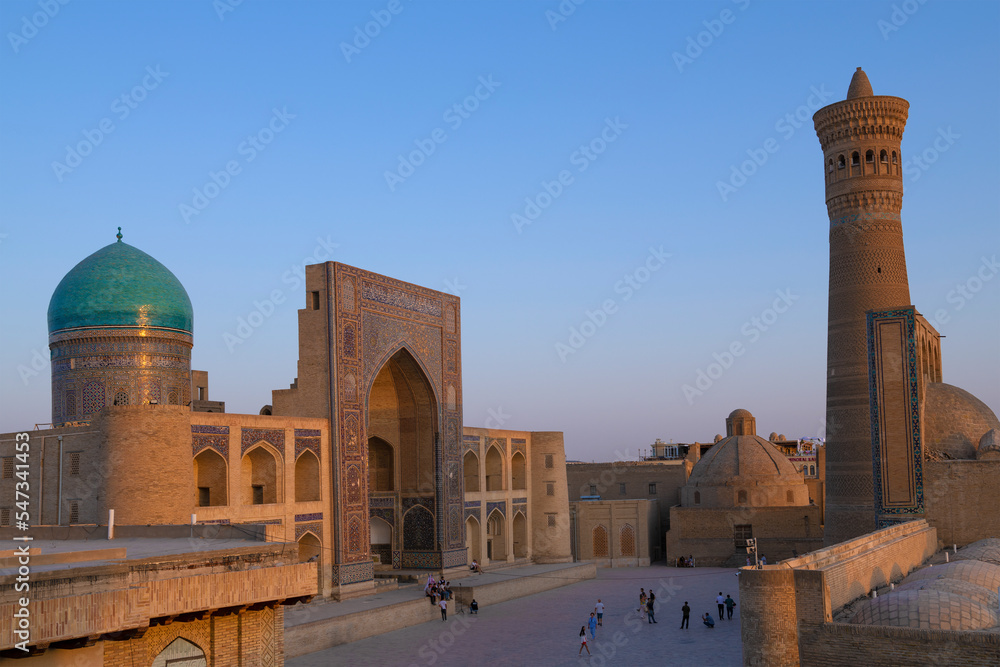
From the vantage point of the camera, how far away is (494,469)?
98.4ft

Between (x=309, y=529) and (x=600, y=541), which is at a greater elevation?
(x=309, y=529)

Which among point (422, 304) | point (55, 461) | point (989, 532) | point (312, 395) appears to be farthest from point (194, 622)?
point (989, 532)

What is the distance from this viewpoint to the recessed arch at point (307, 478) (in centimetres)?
2114

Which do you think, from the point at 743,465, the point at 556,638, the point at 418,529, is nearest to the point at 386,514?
the point at 418,529

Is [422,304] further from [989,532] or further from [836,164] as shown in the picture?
[989,532]

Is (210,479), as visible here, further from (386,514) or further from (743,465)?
(743,465)

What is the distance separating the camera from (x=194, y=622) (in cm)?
844

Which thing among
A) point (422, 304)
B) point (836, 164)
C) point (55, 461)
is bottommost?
point (55, 461)

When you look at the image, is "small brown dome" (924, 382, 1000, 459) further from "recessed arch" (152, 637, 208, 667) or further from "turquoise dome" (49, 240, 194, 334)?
"recessed arch" (152, 637, 208, 667)

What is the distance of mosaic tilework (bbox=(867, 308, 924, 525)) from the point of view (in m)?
22.7

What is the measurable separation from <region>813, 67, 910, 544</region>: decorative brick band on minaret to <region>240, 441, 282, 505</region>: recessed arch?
15.3 metres

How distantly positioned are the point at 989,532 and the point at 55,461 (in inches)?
823

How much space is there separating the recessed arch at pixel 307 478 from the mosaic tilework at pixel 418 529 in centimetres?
520

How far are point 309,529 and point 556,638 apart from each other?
5.94 meters
